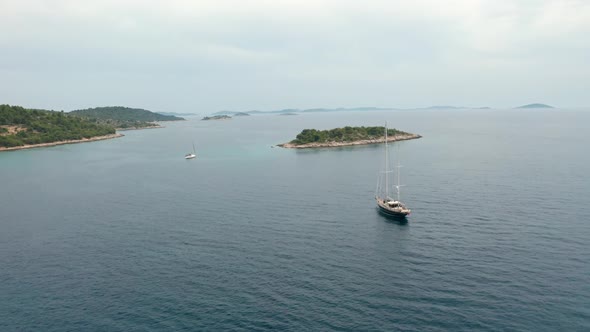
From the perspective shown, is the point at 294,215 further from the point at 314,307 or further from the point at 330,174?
the point at 330,174

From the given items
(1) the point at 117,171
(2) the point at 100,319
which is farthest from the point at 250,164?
(2) the point at 100,319

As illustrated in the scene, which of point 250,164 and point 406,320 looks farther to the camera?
point 250,164

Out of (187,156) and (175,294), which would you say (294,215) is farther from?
(187,156)

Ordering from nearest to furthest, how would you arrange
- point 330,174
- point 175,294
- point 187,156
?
point 175,294 < point 330,174 < point 187,156

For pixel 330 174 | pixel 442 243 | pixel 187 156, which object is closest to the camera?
pixel 442 243

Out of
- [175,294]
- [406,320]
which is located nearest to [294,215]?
[175,294]

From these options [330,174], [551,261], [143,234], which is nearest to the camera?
[551,261]
